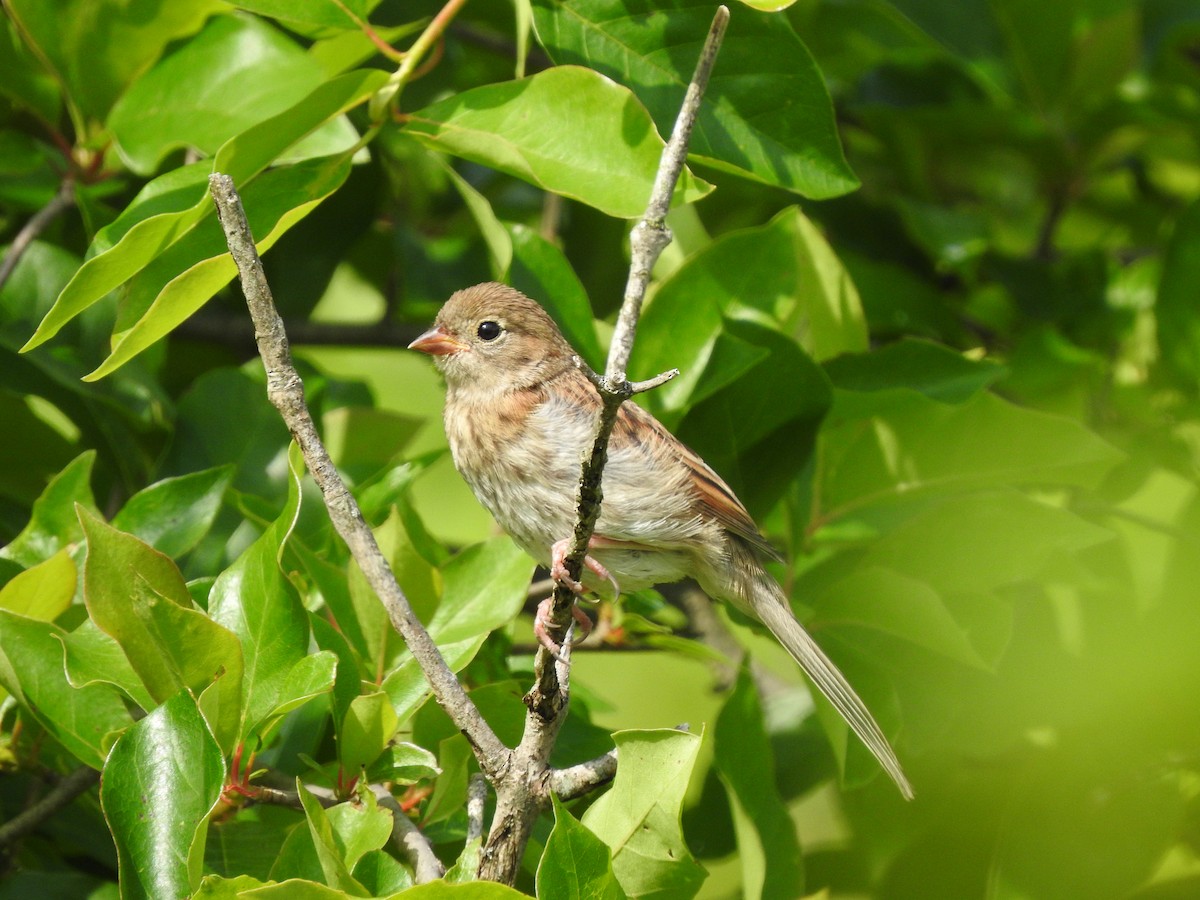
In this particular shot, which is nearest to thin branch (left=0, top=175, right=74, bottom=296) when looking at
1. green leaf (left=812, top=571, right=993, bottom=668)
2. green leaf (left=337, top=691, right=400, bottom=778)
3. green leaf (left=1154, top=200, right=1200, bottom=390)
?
green leaf (left=337, top=691, right=400, bottom=778)

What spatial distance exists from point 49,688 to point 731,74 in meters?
1.72

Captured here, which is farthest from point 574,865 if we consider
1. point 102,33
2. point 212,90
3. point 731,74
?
point 102,33

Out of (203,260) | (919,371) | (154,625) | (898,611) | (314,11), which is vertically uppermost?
(314,11)

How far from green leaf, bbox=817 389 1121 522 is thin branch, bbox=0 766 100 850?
5.98 feet

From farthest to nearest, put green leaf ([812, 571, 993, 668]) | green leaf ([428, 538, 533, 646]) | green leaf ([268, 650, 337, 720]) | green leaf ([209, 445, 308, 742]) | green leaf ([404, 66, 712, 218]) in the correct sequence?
1. green leaf ([812, 571, 993, 668])
2. green leaf ([428, 538, 533, 646])
3. green leaf ([404, 66, 712, 218])
4. green leaf ([209, 445, 308, 742])
5. green leaf ([268, 650, 337, 720])

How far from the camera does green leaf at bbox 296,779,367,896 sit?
6.30 feet

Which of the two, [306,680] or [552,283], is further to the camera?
[552,283]

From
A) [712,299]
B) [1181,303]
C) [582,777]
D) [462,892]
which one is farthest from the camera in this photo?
[1181,303]

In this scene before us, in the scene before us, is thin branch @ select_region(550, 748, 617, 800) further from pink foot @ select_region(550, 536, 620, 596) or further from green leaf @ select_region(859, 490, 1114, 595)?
green leaf @ select_region(859, 490, 1114, 595)

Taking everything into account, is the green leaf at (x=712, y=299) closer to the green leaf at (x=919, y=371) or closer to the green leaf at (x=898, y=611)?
the green leaf at (x=919, y=371)

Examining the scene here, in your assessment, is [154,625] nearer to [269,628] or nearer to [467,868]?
[269,628]

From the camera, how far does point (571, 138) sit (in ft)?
7.93

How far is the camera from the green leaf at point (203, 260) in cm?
211

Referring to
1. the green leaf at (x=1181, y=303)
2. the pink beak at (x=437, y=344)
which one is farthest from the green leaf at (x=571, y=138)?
the green leaf at (x=1181, y=303)
